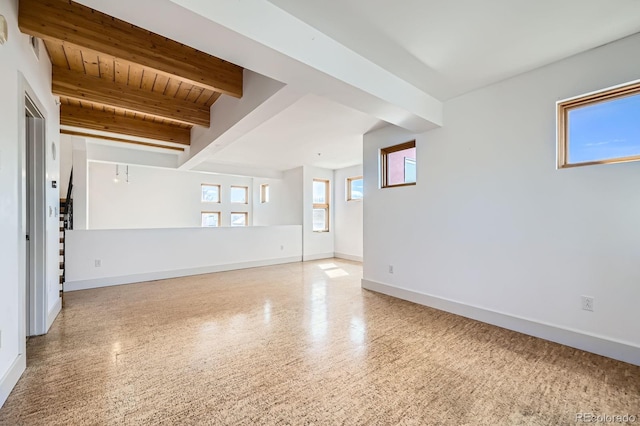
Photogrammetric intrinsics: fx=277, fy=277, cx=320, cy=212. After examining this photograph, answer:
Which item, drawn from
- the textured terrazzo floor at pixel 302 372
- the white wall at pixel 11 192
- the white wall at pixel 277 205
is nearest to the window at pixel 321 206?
the white wall at pixel 277 205

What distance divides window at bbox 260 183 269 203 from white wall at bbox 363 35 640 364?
5.72m

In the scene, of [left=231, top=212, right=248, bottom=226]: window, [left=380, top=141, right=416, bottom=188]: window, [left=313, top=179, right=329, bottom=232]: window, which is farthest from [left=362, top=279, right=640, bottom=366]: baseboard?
[left=231, top=212, right=248, bottom=226]: window

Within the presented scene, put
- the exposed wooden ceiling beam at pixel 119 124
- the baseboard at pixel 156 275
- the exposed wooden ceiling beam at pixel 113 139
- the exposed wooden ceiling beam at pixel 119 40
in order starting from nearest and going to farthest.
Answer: the exposed wooden ceiling beam at pixel 119 40
the exposed wooden ceiling beam at pixel 119 124
the baseboard at pixel 156 275
the exposed wooden ceiling beam at pixel 113 139

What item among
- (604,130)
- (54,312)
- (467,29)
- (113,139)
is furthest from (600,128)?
(113,139)

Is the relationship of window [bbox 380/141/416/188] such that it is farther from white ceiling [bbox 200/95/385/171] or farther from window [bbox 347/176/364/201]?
window [bbox 347/176/364/201]

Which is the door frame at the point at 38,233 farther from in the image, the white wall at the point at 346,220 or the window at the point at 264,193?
the window at the point at 264,193

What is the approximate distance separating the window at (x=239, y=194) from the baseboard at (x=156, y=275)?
2945mm

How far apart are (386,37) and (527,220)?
2.21 meters

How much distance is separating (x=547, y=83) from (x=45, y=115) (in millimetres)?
4914

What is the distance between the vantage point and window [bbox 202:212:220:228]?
830 centimetres

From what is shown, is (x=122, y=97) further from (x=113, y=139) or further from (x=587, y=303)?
(x=587, y=303)

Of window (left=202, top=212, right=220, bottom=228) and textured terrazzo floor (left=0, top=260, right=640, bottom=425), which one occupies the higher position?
window (left=202, top=212, right=220, bottom=228)

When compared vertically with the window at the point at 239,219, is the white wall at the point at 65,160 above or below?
above

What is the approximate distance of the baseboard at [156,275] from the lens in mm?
4488
